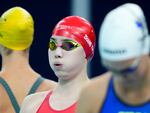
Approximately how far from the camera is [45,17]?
830cm

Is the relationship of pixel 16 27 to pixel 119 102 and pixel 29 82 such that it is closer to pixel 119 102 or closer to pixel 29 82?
pixel 29 82

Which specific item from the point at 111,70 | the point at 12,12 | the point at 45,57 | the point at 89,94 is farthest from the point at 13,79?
the point at 45,57

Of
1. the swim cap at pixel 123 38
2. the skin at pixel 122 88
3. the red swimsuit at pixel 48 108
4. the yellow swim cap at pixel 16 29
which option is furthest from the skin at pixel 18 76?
the swim cap at pixel 123 38

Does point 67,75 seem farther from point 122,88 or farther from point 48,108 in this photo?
point 122,88

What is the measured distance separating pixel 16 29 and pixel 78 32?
809 mm

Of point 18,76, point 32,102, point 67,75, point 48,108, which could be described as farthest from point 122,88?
point 18,76

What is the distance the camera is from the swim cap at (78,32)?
15.8 ft

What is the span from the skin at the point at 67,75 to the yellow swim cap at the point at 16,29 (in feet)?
2.48

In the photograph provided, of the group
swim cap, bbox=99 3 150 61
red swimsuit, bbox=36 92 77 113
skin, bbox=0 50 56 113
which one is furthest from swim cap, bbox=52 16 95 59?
swim cap, bbox=99 3 150 61

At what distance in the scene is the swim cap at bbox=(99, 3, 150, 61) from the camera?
3779 mm

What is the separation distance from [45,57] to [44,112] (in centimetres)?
341

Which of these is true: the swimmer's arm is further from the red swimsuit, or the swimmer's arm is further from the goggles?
the goggles

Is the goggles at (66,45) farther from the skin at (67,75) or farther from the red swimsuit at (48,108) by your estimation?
the red swimsuit at (48,108)

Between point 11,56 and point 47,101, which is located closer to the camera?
point 47,101
